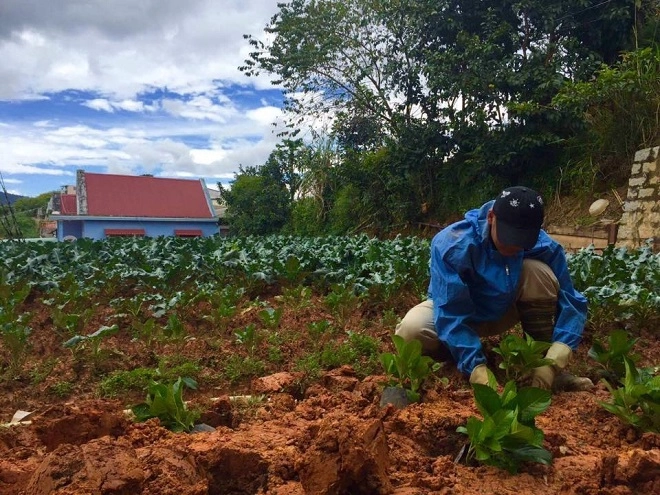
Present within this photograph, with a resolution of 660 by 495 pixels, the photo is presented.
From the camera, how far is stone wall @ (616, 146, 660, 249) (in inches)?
309

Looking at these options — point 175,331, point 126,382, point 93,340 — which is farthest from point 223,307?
point 126,382

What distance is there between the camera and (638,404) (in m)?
2.16

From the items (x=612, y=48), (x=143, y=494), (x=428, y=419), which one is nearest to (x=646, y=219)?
(x=612, y=48)

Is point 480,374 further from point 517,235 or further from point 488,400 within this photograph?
point 488,400

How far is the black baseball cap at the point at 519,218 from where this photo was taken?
2686 millimetres

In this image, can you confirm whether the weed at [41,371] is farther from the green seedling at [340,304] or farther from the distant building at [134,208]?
the distant building at [134,208]

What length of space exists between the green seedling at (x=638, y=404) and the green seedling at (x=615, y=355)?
59 centimetres

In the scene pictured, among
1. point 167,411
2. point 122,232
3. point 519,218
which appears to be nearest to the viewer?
point 167,411

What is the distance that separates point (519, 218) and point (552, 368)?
76cm

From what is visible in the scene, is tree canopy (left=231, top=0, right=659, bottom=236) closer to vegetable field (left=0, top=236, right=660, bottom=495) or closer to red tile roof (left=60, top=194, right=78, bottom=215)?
vegetable field (left=0, top=236, right=660, bottom=495)

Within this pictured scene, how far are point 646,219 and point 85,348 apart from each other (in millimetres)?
7278

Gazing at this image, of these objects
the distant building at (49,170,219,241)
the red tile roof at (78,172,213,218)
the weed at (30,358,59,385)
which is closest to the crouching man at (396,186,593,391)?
the weed at (30,358,59,385)

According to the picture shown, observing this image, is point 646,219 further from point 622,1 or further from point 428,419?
point 428,419

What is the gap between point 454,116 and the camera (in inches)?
481
